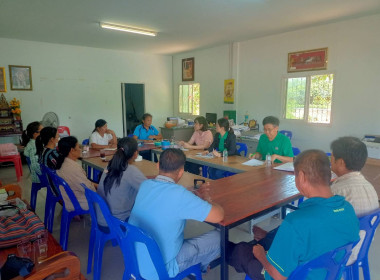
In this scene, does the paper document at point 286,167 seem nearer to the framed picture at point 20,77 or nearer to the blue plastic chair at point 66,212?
the blue plastic chair at point 66,212

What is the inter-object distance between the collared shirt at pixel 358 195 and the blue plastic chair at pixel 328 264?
1.10 ft

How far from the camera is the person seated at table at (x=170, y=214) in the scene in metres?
1.39

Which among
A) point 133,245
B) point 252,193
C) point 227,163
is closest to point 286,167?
point 227,163

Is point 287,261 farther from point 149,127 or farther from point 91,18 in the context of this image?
point 91,18

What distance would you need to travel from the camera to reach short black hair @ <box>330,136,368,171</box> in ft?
5.32

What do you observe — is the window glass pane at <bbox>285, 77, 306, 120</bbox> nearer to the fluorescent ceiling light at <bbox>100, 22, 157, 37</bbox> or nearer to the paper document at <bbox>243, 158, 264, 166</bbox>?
the paper document at <bbox>243, 158, 264, 166</bbox>

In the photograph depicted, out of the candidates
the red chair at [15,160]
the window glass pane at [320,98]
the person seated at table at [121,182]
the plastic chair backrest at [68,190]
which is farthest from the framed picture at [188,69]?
the person seated at table at [121,182]

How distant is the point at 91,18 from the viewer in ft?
14.8

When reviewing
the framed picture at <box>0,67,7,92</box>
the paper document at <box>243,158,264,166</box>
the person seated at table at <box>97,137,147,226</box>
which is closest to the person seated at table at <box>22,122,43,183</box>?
the person seated at table at <box>97,137,147,226</box>

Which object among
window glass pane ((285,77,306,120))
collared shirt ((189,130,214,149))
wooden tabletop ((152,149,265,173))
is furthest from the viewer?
window glass pane ((285,77,306,120))

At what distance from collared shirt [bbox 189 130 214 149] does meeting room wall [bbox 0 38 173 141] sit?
3.90 meters

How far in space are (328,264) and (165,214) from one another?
2.57 feet

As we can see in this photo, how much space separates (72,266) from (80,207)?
1.20 m

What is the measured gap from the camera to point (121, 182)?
1.99 meters
